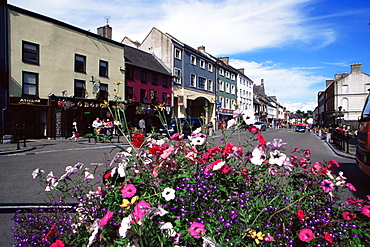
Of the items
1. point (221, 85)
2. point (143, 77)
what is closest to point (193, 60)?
point (221, 85)

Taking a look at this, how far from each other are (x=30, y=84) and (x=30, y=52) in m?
2.51

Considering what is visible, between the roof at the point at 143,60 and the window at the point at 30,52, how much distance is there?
921 centimetres

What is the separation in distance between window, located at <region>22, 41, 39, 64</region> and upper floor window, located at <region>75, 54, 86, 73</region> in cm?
328

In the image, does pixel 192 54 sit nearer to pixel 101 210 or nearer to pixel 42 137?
pixel 42 137

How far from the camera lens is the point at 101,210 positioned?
7.02 feet

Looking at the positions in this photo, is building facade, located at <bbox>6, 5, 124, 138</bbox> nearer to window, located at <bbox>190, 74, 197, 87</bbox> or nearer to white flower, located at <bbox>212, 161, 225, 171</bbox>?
window, located at <bbox>190, 74, 197, 87</bbox>

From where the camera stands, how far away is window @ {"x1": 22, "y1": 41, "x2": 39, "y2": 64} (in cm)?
1814

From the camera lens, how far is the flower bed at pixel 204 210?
1708mm

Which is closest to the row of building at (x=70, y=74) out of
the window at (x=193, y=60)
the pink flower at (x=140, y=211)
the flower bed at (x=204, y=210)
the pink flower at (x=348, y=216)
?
the window at (x=193, y=60)

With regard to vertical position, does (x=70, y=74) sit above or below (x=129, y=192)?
above

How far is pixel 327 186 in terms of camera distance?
2172 mm

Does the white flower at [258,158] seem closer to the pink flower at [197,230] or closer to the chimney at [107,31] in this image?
the pink flower at [197,230]

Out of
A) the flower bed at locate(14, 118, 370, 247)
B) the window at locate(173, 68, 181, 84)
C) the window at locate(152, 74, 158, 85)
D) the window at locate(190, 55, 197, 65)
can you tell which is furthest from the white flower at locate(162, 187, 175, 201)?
the window at locate(190, 55, 197, 65)

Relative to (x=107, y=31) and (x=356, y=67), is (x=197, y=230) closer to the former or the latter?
(x=107, y=31)
